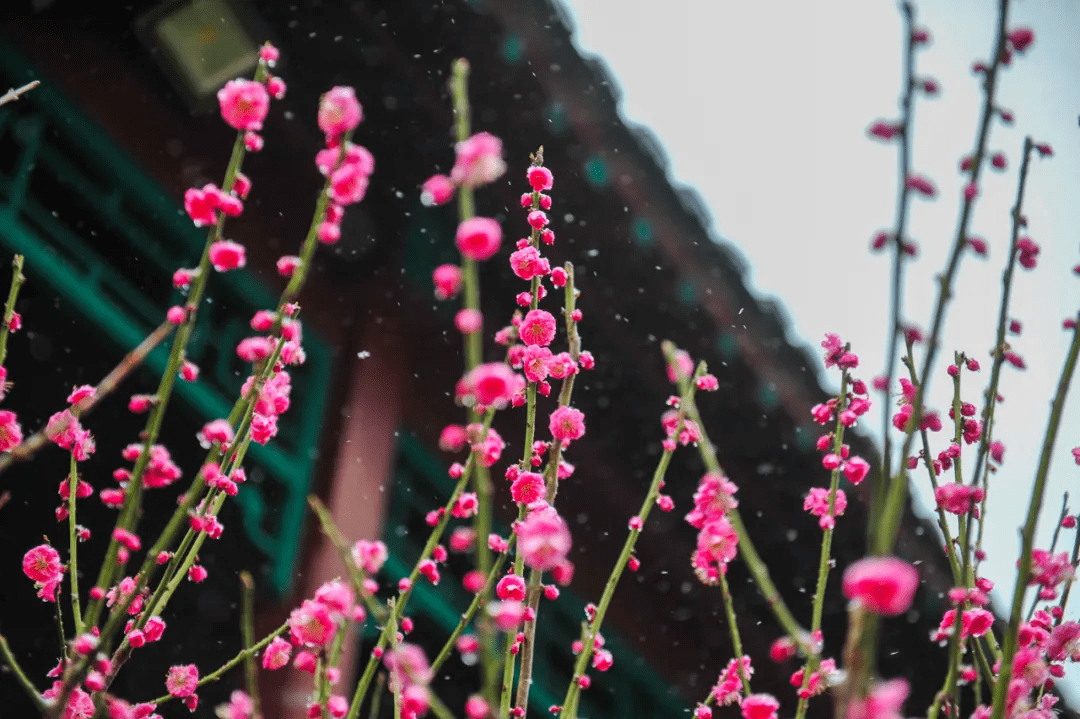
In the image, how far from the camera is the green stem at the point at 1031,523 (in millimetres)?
981

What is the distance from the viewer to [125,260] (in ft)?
9.21

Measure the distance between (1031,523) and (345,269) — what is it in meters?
2.66

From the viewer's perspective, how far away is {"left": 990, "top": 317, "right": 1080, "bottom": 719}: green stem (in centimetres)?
98

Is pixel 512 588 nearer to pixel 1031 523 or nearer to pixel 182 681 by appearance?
pixel 182 681

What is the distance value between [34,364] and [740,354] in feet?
7.27

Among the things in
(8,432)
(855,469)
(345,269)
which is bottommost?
(855,469)

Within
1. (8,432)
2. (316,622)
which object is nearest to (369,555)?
(316,622)

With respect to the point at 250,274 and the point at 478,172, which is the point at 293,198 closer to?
the point at 250,274

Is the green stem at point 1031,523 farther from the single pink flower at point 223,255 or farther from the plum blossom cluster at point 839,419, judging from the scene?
the single pink flower at point 223,255

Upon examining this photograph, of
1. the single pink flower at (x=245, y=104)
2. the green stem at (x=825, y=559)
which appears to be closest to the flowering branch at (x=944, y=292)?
the green stem at (x=825, y=559)

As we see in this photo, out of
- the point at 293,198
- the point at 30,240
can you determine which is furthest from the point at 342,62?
the point at 30,240

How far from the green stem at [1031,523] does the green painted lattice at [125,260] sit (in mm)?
2117

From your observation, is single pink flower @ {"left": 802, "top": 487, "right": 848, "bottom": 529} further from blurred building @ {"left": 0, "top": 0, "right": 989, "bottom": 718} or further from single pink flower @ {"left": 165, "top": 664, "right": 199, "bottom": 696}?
blurred building @ {"left": 0, "top": 0, "right": 989, "bottom": 718}

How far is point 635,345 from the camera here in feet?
11.2
